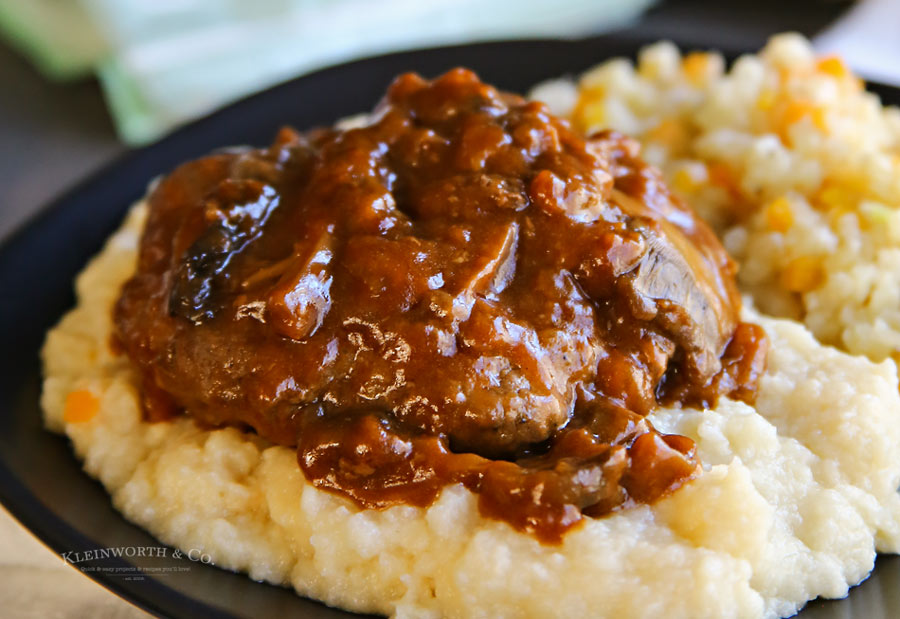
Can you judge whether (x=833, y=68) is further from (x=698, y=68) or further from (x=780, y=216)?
(x=780, y=216)

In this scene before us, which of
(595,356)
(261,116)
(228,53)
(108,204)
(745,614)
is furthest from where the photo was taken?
(228,53)

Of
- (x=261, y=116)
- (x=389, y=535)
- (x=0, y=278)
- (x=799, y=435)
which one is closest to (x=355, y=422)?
(x=389, y=535)

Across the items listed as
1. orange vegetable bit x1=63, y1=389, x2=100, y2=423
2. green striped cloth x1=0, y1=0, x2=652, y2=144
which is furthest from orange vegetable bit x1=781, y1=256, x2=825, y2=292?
green striped cloth x1=0, y1=0, x2=652, y2=144

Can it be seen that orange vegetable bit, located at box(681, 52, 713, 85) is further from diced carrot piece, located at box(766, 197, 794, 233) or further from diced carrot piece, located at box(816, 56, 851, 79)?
diced carrot piece, located at box(766, 197, 794, 233)

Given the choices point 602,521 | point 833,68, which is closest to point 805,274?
point 833,68

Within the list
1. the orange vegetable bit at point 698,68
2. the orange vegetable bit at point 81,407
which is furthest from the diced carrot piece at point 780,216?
the orange vegetable bit at point 81,407

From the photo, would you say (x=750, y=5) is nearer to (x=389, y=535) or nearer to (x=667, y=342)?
(x=667, y=342)
